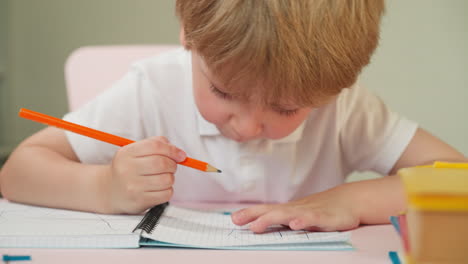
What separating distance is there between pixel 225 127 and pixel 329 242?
0.19 m

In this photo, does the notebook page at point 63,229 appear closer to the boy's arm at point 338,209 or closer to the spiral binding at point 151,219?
the spiral binding at point 151,219

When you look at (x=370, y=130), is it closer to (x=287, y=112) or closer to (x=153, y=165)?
(x=287, y=112)

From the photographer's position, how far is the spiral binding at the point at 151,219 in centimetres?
48

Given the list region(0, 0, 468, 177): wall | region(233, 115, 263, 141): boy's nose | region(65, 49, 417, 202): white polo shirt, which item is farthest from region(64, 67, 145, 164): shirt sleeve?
region(0, 0, 468, 177): wall

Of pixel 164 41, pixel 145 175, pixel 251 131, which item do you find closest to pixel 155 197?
pixel 145 175

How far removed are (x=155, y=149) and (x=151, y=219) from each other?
8cm

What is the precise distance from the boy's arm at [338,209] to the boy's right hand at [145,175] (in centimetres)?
9

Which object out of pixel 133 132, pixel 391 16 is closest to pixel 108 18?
pixel 391 16

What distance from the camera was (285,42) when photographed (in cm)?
45

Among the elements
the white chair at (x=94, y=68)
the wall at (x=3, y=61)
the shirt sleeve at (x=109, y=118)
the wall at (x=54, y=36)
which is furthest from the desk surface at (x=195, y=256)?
the wall at (x=3, y=61)

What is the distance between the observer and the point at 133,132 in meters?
0.76

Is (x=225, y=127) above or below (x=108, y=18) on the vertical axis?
below

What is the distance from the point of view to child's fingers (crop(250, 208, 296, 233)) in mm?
500

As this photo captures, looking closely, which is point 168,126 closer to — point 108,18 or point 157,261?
point 157,261
